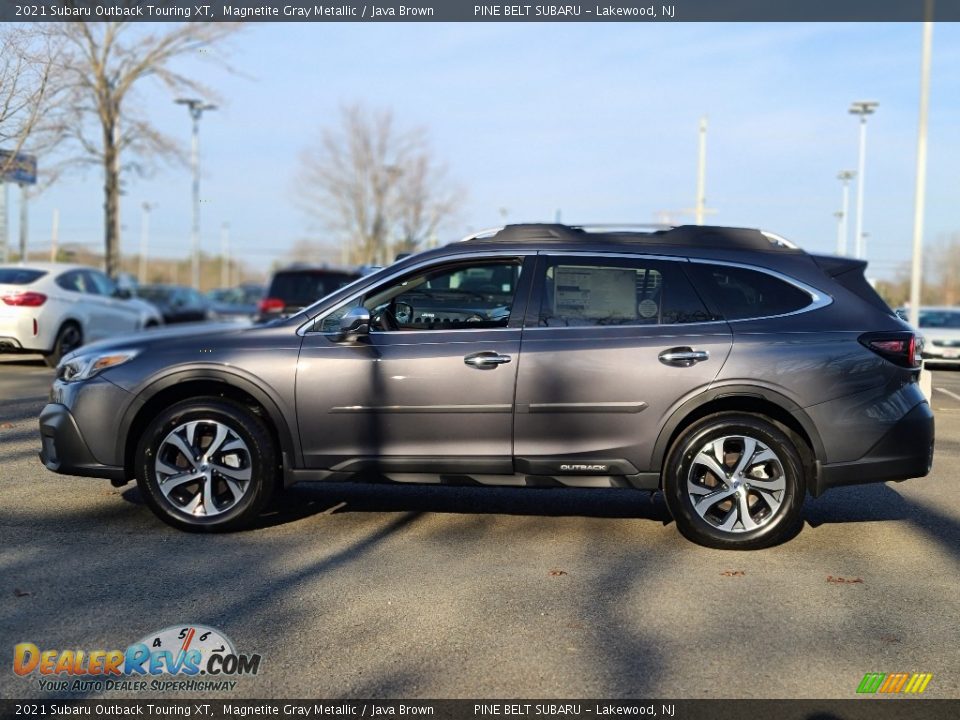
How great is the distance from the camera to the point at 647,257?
6359mm

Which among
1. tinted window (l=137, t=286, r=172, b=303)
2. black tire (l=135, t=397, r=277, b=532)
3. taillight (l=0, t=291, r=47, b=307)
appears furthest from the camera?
tinted window (l=137, t=286, r=172, b=303)

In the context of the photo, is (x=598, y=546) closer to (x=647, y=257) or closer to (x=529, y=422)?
(x=529, y=422)

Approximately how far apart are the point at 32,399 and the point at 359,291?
273 inches

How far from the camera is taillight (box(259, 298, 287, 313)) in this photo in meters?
18.5

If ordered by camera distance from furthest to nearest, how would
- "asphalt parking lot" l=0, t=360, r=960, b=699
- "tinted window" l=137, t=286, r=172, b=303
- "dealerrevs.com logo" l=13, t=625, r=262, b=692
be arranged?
"tinted window" l=137, t=286, r=172, b=303, "asphalt parking lot" l=0, t=360, r=960, b=699, "dealerrevs.com logo" l=13, t=625, r=262, b=692

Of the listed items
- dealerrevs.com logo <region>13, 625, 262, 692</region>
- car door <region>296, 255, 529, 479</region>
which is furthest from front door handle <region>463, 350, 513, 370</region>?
dealerrevs.com logo <region>13, 625, 262, 692</region>

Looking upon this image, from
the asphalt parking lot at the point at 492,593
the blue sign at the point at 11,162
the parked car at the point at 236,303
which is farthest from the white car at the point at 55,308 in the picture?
the parked car at the point at 236,303

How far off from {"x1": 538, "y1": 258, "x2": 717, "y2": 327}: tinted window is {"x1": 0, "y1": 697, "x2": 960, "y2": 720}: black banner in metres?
2.78

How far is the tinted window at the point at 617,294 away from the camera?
20.5 feet

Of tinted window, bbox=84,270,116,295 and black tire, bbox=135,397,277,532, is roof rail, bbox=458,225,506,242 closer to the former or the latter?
black tire, bbox=135,397,277,532

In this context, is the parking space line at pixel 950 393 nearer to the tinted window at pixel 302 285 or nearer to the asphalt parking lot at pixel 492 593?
the asphalt parking lot at pixel 492 593

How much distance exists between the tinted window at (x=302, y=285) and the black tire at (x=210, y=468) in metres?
12.8

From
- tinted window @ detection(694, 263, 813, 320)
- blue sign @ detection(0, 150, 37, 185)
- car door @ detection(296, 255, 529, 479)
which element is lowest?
car door @ detection(296, 255, 529, 479)

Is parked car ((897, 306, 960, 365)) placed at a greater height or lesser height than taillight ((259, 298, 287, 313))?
lesser
